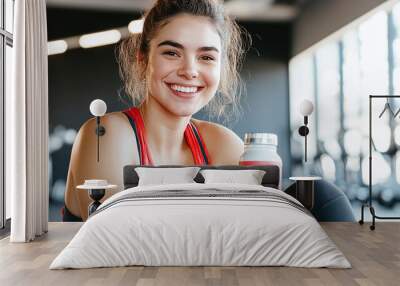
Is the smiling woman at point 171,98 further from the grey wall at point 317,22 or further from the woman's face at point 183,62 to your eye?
the grey wall at point 317,22

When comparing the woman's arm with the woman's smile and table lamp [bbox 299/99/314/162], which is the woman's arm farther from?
table lamp [bbox 299/99/314/162]

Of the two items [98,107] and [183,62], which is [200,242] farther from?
[98,107]

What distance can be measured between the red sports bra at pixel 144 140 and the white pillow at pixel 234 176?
0.41 meters

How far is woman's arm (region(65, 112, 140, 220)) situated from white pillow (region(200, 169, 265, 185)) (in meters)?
0.92

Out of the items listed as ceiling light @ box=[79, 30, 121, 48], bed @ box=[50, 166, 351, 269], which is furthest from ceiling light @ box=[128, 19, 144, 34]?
bed @ box=[50, 166, 351, 269]

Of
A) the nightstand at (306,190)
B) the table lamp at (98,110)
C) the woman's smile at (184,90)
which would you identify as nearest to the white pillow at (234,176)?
the nightstand at (306,190)

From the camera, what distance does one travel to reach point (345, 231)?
5645mm

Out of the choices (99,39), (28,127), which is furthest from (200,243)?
(99,39)

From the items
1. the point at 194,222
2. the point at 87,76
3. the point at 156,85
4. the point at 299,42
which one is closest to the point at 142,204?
the point at 194,222

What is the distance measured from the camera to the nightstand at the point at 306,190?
609 centimetres

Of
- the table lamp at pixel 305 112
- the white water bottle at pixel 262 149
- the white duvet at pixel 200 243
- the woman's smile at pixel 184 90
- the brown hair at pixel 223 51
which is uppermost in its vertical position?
the brown hair at pixel 223 51

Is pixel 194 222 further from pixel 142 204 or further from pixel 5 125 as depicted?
pixel 5 125

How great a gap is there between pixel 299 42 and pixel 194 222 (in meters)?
3.33

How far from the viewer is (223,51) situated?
20.9ft
